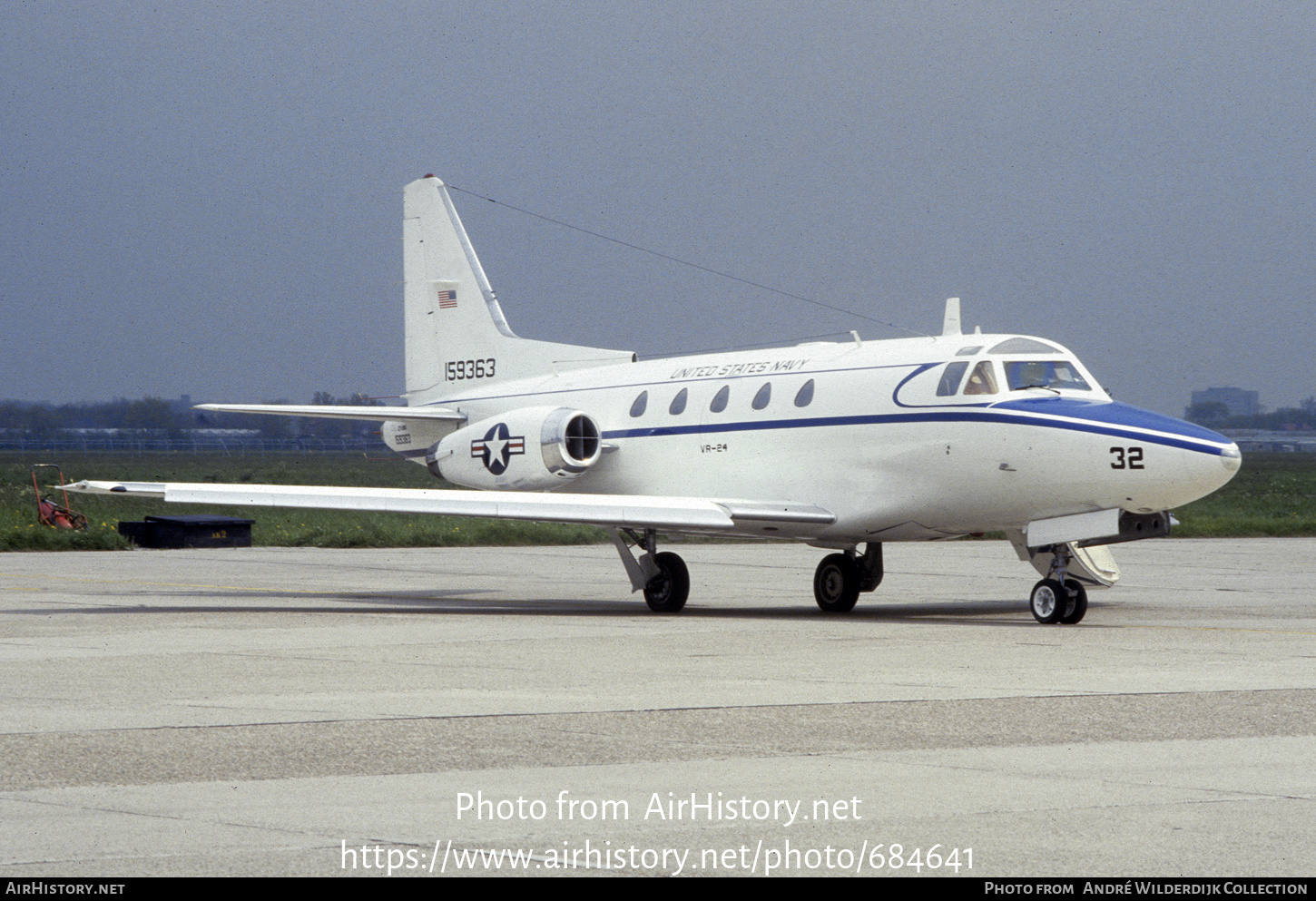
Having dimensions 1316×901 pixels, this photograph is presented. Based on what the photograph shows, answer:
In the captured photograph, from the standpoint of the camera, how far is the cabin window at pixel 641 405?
21.3m

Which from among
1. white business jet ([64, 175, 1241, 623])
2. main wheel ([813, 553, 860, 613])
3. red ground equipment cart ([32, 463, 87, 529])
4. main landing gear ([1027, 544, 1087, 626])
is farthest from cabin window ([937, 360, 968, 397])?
red ground equipment cart ([32, 463, 87, 529])

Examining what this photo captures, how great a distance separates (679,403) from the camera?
20875 mm

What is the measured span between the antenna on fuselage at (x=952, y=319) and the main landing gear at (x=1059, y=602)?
395 centimetres

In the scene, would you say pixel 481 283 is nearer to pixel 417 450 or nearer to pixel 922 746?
pixel 417 450

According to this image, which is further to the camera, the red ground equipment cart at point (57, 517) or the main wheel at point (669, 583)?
the red ground equipment cart at point (57, 517)

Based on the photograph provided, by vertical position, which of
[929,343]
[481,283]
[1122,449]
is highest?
[481,283]

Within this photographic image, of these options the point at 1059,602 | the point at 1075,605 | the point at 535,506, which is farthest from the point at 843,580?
the point at 535,506

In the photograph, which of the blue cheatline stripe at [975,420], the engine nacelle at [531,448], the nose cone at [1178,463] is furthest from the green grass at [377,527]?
the nose cone at [1178,463]

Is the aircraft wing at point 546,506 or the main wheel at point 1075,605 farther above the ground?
the aircraft wing at point 546,506

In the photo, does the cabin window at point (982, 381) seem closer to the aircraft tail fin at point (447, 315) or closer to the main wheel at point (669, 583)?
the main wheel at point (669, 583)

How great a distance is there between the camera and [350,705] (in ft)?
33.4

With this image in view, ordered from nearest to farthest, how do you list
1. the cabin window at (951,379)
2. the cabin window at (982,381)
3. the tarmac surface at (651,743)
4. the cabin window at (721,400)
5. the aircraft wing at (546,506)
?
the tarmac surface at (651,743) < the cabin window at (982,381) < the cabin window at (951,379) < the aircraft wing at (546,506) < the cabin window at (721,400)

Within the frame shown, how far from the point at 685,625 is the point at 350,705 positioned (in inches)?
286

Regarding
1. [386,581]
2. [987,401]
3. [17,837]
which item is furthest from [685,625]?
[17,837]
